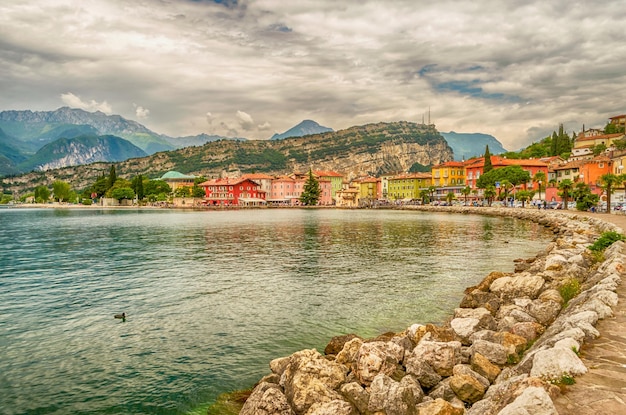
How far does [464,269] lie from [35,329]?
23957 millimetres

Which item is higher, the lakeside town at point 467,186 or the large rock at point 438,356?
the lakeside town at point 467,186

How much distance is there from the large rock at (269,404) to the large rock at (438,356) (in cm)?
330

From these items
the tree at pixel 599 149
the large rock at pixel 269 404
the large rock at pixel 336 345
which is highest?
the tree at pixel 599 149

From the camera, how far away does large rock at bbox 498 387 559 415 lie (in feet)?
18.4

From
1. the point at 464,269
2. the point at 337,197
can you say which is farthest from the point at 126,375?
the point at 337,197

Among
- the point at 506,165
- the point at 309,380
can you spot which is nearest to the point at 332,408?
the point at 309,380

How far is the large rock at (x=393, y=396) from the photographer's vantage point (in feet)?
26.2

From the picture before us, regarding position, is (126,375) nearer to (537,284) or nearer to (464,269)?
(537,284)

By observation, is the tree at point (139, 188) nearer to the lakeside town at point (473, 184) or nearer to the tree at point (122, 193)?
the tree at point (122, 193)

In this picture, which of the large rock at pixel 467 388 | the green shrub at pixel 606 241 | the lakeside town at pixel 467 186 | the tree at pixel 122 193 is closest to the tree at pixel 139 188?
the lakeside town at pixel 467 186

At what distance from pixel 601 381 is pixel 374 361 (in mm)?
4314

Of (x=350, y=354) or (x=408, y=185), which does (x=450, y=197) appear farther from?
(x=350, y=354)

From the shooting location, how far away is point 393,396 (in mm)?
8117

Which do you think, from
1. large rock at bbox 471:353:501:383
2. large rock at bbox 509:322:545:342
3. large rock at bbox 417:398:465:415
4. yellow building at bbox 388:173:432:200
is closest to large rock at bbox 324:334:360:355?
large rock at bbox 471:353:501:383
